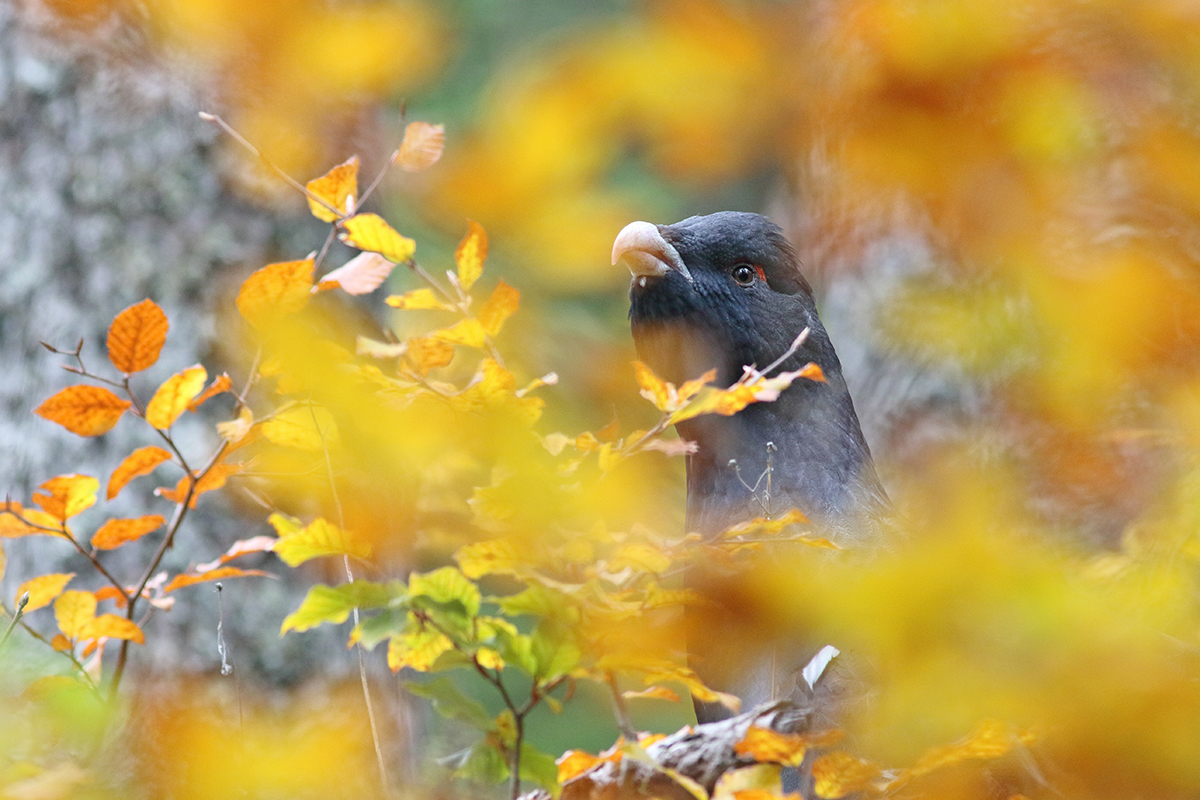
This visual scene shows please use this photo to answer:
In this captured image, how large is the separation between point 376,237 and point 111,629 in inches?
31.0

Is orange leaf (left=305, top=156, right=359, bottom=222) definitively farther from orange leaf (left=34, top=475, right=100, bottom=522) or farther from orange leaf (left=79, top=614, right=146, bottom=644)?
orange leaf (left=79, top=614, right=146, bottom=644)

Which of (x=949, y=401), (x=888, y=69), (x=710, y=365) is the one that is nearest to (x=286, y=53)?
(x=710, y=365)

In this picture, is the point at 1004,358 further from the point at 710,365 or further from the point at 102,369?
the point at 102,369

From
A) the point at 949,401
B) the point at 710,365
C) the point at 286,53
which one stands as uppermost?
the point at 286,53

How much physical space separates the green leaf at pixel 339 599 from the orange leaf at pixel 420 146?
2.94ft

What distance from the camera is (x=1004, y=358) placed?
11.2 feet

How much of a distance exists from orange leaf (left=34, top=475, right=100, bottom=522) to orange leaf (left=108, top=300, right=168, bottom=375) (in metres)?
0.19

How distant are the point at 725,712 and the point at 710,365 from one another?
2.78ft

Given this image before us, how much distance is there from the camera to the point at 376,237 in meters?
1.75

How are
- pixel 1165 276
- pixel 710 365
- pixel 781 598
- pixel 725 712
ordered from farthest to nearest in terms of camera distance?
pixel 1165 276
pixel 710 365
pixel 725 712
pixel 781 598

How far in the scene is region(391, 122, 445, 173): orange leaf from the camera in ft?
6.17

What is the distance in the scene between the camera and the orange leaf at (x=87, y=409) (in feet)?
5.49

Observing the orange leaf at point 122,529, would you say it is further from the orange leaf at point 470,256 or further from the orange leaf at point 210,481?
the orange leaf at point 470,256

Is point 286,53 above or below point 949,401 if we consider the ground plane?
above
